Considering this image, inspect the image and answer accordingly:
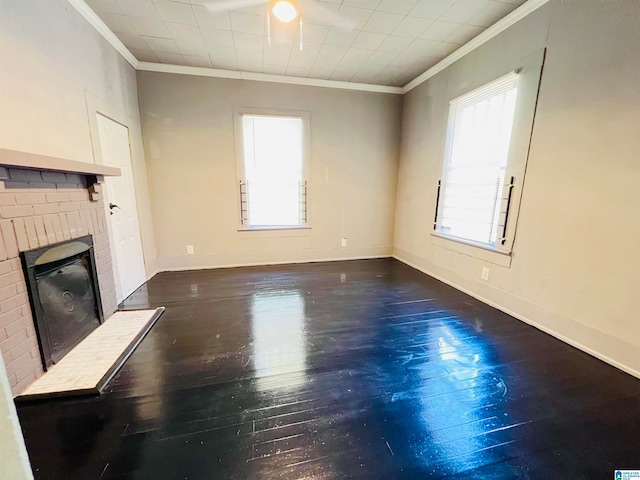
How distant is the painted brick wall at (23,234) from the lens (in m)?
1.55

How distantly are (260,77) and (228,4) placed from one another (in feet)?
4.88

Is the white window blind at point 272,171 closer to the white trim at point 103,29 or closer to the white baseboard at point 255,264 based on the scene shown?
the white baseboard at point 255,264

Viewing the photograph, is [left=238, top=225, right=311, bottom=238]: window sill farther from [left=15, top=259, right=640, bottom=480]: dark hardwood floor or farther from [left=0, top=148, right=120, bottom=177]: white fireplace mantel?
[left=0, top=148, right=120, bottom=177]: white fireplace mantel

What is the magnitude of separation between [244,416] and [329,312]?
132 centimetres

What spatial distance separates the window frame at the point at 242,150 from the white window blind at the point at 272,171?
3cm

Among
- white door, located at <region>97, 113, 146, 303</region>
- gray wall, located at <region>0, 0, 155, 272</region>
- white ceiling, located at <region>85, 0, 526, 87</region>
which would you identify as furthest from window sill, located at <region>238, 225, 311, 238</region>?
white ceiling, located at <region>85, 0, 526, 87</region>

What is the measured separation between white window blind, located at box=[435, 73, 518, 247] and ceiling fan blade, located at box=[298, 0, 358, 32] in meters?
1.51

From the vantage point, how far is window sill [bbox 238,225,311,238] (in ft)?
13.6

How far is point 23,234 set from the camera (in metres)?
1.67

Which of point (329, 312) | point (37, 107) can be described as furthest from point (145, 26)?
point (329, 312)

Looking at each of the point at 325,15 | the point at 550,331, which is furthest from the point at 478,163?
the point at 325,15

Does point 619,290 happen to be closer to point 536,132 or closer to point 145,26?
point 536,132

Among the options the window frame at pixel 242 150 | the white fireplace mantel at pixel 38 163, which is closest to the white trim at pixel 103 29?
the window frame at pixel 242 150

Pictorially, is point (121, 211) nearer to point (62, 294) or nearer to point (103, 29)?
point (62, 294)
